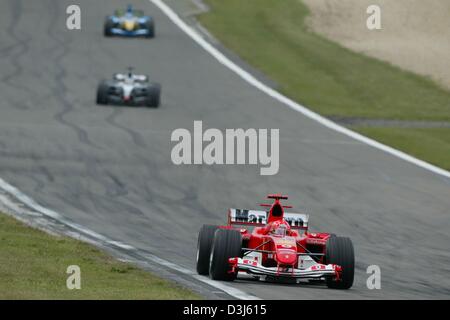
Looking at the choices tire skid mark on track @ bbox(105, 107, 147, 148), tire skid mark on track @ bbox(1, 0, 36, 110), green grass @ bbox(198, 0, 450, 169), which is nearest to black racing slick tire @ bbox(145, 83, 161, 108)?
tire skid mark on track @ bbox(105, 107, 147, 148)

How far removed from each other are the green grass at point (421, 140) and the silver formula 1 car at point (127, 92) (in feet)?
19.4

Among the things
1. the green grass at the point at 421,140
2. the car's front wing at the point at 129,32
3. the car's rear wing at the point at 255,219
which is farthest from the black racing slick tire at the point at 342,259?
the car's front wing at the point at 129,32

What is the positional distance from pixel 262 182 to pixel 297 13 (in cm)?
2807

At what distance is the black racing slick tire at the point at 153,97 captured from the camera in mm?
36094

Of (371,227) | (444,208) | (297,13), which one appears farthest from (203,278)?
(297,13)

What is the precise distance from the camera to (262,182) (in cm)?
2731

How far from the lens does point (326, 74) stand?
148ft

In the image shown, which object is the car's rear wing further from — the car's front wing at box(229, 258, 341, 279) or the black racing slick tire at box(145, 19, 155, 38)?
the black racing slick tire at box(145, 19, 155, 38)

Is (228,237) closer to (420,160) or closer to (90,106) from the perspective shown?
(420,160)

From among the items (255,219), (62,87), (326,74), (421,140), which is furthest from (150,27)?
(255,219)

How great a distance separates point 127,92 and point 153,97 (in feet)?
2.45

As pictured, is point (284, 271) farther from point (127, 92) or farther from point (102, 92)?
point (102, 92)

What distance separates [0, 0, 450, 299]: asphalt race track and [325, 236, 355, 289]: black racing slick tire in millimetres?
254

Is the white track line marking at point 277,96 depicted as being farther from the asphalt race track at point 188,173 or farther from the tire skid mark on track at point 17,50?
the tire skid mark on track at point 17,50
